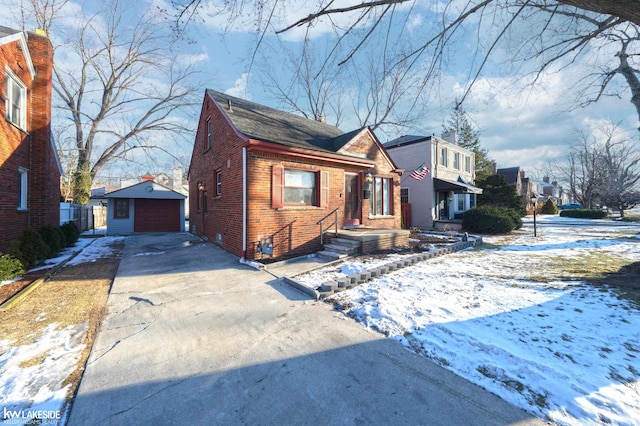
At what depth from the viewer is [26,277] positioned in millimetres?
6156

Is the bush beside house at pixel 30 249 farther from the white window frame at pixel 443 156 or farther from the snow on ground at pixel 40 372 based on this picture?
the white window frame at pixel 443 156

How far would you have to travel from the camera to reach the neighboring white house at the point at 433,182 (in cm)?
1669

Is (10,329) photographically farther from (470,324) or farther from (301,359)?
(470,324)

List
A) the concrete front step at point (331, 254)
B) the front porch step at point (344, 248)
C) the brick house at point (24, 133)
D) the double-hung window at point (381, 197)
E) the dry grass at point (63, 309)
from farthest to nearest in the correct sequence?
the double-hung window at point (381, 197) → the front porch step at point (344, 248) → the concrete front step at point (331, 254) → the brick house at point (24, 133) → the dry grass at point (63, 309)

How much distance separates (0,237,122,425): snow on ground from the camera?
2.20m

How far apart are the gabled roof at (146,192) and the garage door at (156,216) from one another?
1.81ft

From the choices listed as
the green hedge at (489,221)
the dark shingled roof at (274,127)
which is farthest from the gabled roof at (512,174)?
the dark shingled roof at (274,127)

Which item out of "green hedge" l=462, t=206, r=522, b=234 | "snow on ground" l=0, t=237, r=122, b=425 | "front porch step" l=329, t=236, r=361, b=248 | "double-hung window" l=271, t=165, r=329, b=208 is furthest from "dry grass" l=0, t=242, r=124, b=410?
"green hedge" l=462, t=206, r=522, b=234

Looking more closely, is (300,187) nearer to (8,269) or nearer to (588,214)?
(8,269)

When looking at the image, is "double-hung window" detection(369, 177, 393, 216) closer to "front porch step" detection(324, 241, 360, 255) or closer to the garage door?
"front porch step" detection(324, 241, 360, 255)

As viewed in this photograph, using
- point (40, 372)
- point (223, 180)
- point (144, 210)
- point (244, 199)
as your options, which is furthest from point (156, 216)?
point (40, 372)

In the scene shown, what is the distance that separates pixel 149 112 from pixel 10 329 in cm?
2317

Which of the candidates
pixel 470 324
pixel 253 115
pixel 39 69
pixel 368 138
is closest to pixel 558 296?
pixel 470 324

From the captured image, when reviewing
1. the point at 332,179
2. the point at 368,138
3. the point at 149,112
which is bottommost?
the point at 332,179
